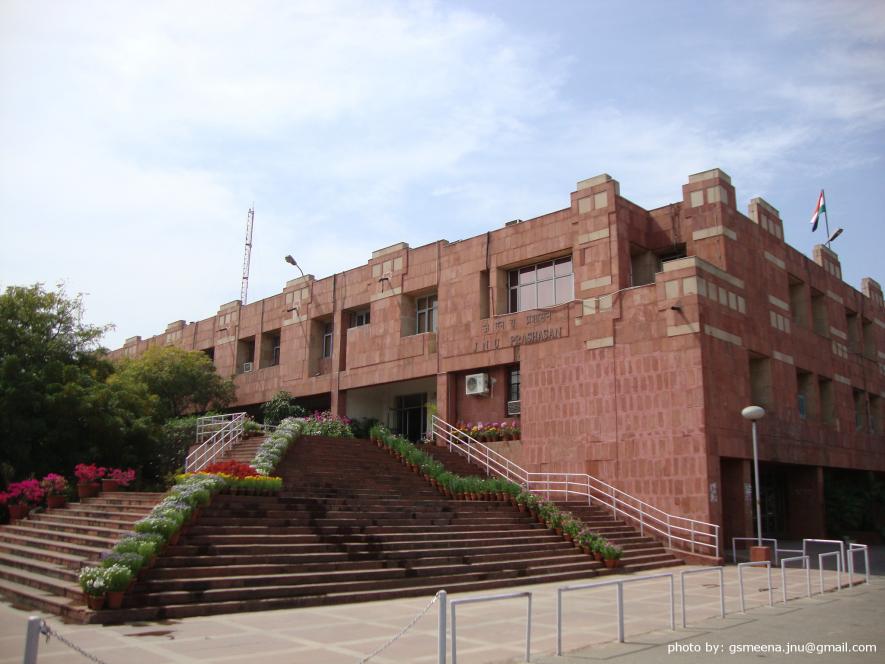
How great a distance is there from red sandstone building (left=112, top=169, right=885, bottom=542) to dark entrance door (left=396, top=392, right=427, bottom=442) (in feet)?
0.36

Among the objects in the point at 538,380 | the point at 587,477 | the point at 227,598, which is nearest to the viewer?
the point at 227,598

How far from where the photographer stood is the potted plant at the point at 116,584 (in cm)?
1023

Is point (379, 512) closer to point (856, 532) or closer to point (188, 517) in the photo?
point (188, 517)

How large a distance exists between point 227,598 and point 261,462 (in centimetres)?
830

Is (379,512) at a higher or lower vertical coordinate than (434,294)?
lower

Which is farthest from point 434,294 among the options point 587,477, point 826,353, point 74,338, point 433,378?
point 826,353

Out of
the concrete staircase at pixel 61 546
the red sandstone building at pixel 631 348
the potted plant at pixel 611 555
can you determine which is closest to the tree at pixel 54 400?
the concrete staircase at pixel 61 546

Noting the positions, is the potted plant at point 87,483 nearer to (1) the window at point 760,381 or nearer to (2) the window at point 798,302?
(1) the window at point 760,381

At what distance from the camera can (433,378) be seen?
29.7 m

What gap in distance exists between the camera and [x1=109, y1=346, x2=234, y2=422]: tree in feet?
112

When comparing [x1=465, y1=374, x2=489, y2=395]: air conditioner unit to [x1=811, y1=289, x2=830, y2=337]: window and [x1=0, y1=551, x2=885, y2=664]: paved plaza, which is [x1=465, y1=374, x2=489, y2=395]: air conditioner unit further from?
[x1=811, y1=289, x2=830, y2=337]: window

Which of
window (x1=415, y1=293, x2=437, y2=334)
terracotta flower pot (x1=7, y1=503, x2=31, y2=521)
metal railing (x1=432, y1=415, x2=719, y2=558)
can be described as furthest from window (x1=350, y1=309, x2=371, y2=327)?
terracotta flower pot (x1=7, y1=503, x2=31, y2=521)

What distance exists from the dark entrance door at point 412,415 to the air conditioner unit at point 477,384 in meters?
4.72

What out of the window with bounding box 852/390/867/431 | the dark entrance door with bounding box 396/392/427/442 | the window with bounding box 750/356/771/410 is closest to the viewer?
the window with bounding box 750/356/771/410
